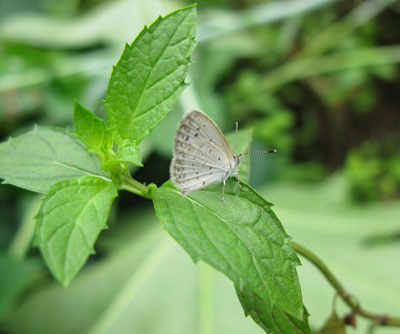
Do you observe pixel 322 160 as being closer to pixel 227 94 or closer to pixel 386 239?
pixel 227 94

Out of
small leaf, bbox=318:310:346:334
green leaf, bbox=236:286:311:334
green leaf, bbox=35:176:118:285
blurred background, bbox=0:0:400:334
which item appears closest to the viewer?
green leaf, bbox=35:176:118:285

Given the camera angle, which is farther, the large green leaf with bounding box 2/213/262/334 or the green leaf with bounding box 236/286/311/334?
the large green leaf with bounding box 2/213/262/334

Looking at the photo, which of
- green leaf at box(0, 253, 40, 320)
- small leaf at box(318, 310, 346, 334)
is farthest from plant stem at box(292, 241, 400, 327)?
green leaf at box(0, 253, 40, 320)

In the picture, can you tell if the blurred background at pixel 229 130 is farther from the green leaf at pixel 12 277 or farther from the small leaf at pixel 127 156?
the small leaf at pixel 127 156

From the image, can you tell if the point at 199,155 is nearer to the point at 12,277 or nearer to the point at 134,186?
the point at 134,186

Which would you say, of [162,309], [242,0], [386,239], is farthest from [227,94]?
[162,309]

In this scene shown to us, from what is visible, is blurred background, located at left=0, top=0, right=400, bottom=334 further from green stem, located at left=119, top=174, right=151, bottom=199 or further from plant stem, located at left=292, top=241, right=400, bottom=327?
green stem, located at left=119, top=174, right=151, bottom=199

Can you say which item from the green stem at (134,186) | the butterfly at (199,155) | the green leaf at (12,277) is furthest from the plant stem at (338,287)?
the green leaf at (12,277)

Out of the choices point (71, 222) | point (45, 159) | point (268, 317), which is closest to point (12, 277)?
point (45, 159)
